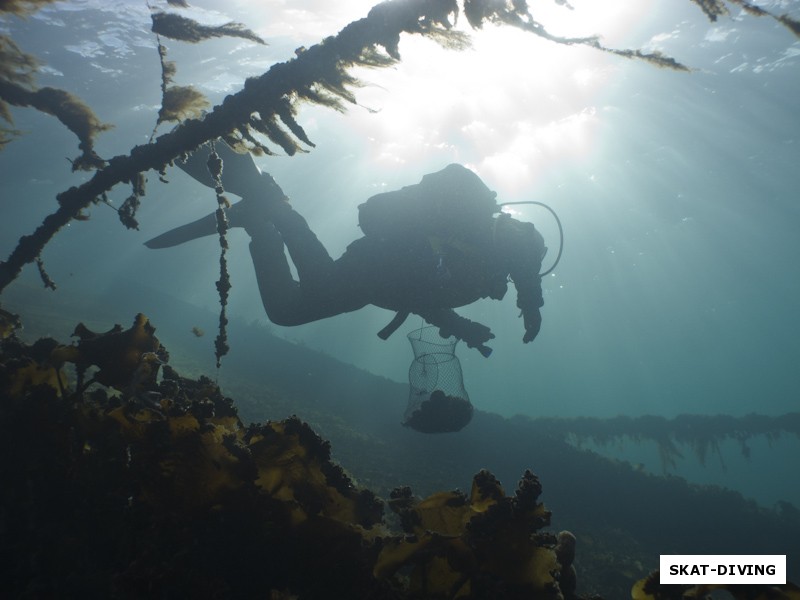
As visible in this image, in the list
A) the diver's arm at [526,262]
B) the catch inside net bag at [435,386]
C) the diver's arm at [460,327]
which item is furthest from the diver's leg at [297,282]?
the diver's arm at [526,262]

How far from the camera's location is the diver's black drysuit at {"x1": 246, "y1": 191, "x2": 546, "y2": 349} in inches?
184

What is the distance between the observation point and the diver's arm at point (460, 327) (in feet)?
19.5

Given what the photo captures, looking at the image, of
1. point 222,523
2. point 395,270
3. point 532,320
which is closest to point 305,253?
point 395,270

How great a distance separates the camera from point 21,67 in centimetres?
428

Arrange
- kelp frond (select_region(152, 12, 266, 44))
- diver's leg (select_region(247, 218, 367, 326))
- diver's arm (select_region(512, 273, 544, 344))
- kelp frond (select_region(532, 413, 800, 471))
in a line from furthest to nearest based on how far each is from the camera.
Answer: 1. kelp frond (select_region(532, 413, 800, 471))
2. diver's leg (select_region(247, 218, 367, 326))
3. diver's arm (select_region(512, 273, 544, 344))
4. kelp frond (select_region(152, 12, 266, 44))

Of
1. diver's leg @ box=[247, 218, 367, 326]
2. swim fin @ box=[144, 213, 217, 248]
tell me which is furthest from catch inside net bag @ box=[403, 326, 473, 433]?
swim fin @ box=[144, 213, 217, 248]

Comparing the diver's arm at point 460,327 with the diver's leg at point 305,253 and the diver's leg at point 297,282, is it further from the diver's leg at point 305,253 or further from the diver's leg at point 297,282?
the diver's leg at point 305,253

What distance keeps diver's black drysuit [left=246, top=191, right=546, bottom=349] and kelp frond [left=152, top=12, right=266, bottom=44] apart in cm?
197

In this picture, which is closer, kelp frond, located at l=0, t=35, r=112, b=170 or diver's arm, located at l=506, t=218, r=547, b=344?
kelp frond, located at l=0, t=35, r=112, b=170

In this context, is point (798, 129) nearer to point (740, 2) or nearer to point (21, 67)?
point (740, 2)

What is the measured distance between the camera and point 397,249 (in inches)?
187

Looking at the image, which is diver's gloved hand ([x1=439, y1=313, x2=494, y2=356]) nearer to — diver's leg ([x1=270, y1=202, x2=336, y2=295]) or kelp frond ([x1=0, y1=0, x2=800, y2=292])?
diver's leg ([x1=270, y1=202, x2=336, y2=295])

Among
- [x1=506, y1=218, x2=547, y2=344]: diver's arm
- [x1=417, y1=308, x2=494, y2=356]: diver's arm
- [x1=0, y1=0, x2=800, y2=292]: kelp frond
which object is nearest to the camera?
[x1=0, y1=0, x2=800, y2=292]: kelp frond

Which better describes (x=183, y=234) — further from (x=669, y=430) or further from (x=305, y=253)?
(x=669, y=430)
